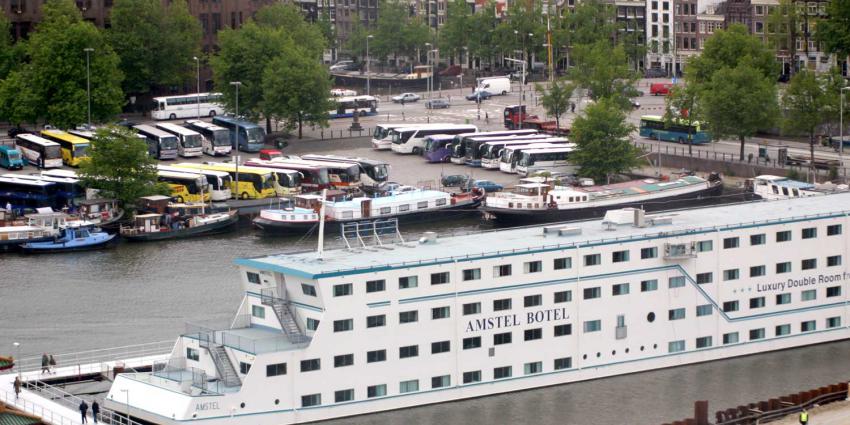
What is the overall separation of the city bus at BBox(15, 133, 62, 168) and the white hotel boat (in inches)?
1927

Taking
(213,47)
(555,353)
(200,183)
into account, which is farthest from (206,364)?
(213,47)

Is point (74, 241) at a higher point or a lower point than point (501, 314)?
higher

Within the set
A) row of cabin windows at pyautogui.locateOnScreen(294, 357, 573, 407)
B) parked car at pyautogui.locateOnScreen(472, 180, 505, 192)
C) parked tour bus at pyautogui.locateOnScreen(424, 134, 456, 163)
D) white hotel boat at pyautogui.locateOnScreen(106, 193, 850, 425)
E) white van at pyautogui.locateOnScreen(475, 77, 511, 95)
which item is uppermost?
white van at pyautogui.locateOnScreen(475, 77, 511, 95)

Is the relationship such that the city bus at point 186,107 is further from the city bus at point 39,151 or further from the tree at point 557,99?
the tree at point 557,99

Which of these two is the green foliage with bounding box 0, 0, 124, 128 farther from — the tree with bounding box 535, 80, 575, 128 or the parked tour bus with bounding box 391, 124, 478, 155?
the tree with bounding box 535, 80, 575, 128

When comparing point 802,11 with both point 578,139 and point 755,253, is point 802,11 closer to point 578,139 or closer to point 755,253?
point 578,139

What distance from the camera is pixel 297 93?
118562mm

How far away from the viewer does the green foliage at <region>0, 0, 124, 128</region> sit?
116625 millimetres

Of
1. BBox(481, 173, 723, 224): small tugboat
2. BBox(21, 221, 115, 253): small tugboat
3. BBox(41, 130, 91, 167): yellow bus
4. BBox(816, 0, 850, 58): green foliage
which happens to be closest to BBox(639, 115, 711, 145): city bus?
BBox(481, 173, 723, 224): small tugboat

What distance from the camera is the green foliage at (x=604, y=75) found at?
4879 inches

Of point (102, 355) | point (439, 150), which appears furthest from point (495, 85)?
point (102, 355)

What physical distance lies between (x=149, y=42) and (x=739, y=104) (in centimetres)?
4046

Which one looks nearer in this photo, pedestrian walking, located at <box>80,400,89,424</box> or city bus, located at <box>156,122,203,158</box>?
pedestrian walking, located at <box>80,400,89,424</box>

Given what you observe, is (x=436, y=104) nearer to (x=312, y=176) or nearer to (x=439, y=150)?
(x=439, y=150)
